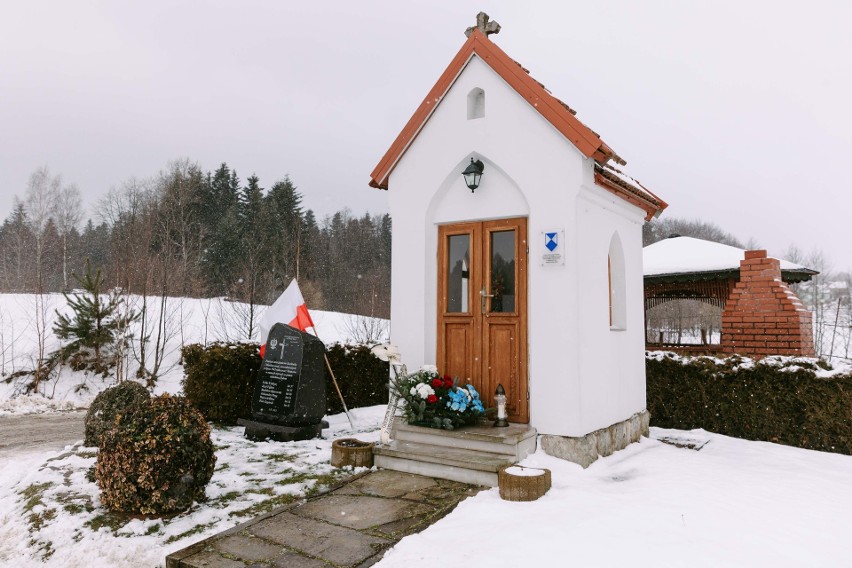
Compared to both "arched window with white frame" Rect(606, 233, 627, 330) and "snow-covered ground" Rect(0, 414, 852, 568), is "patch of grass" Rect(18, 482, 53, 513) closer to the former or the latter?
"snow-covered ground" Rect(0, 414, 852, 568)

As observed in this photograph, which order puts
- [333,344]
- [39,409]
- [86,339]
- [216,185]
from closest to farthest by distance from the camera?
[333,344], [39,409], [86,339], [216,185]

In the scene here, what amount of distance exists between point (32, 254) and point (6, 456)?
25.8m

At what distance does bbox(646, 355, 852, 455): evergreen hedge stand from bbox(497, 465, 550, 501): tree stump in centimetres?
513

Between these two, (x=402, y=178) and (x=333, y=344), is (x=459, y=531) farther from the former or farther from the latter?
(x=333, y=344)

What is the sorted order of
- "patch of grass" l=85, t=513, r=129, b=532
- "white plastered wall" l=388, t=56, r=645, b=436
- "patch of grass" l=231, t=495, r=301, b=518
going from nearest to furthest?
"patch of grass" l=85, t=513, r=129, b=532, "patch of grass" l=231, t=495, r=301, b=518, "white plastered wall" l=388, t=56, r=645, b=436

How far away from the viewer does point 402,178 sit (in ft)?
24.0

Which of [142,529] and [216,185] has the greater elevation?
[216,185]

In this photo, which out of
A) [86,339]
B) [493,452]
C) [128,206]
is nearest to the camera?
[493,452]

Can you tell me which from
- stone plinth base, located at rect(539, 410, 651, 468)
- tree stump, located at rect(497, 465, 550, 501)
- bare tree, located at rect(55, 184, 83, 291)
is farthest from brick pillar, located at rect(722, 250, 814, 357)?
bare tree, located at rect(55, 184, 83, 291)

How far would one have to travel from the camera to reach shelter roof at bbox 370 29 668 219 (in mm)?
5965

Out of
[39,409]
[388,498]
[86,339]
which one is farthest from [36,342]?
[388,498]

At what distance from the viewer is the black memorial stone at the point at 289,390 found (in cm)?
760

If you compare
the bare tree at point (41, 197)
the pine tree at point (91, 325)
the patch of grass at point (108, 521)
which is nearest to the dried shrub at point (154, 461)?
the patch of grass at point (108, 521)

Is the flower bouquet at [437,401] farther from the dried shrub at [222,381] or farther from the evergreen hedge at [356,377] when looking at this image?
the evergreen hedge at [356,377]
